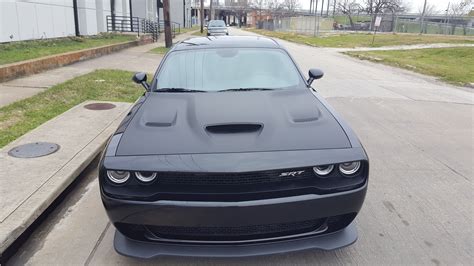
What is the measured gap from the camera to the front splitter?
8.04ft

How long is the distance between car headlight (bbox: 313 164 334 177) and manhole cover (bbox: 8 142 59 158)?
3.29m

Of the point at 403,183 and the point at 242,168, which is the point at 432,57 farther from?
the point at 242,168

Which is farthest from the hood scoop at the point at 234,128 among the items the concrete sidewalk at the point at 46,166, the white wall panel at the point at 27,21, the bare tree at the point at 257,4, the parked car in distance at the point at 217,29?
the bare tree at the point at 257,4

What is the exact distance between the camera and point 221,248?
8.14 feet

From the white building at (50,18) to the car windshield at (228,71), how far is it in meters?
10.7

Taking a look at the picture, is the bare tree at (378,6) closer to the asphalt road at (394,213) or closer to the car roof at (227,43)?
the asphalt road at (394,213)

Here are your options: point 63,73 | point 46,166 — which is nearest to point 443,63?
point 63,73

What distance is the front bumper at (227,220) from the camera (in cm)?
239

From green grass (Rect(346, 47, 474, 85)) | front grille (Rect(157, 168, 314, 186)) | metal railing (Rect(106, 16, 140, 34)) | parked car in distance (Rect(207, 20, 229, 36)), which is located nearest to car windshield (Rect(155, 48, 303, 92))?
front grille (Rect(157, 168, 314, 186))

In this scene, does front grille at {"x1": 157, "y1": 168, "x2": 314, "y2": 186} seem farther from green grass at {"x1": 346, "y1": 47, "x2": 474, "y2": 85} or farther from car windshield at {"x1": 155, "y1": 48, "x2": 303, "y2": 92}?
green grass at {"x1": 346, "y1": 47, "x2": 474, "y2": 85}

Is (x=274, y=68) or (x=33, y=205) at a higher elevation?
(x=274, y=68)

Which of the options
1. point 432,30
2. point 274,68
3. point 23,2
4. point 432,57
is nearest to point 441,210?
point 274,68

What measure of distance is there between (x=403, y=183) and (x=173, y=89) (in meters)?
2.70

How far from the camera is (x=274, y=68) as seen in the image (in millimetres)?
4141
